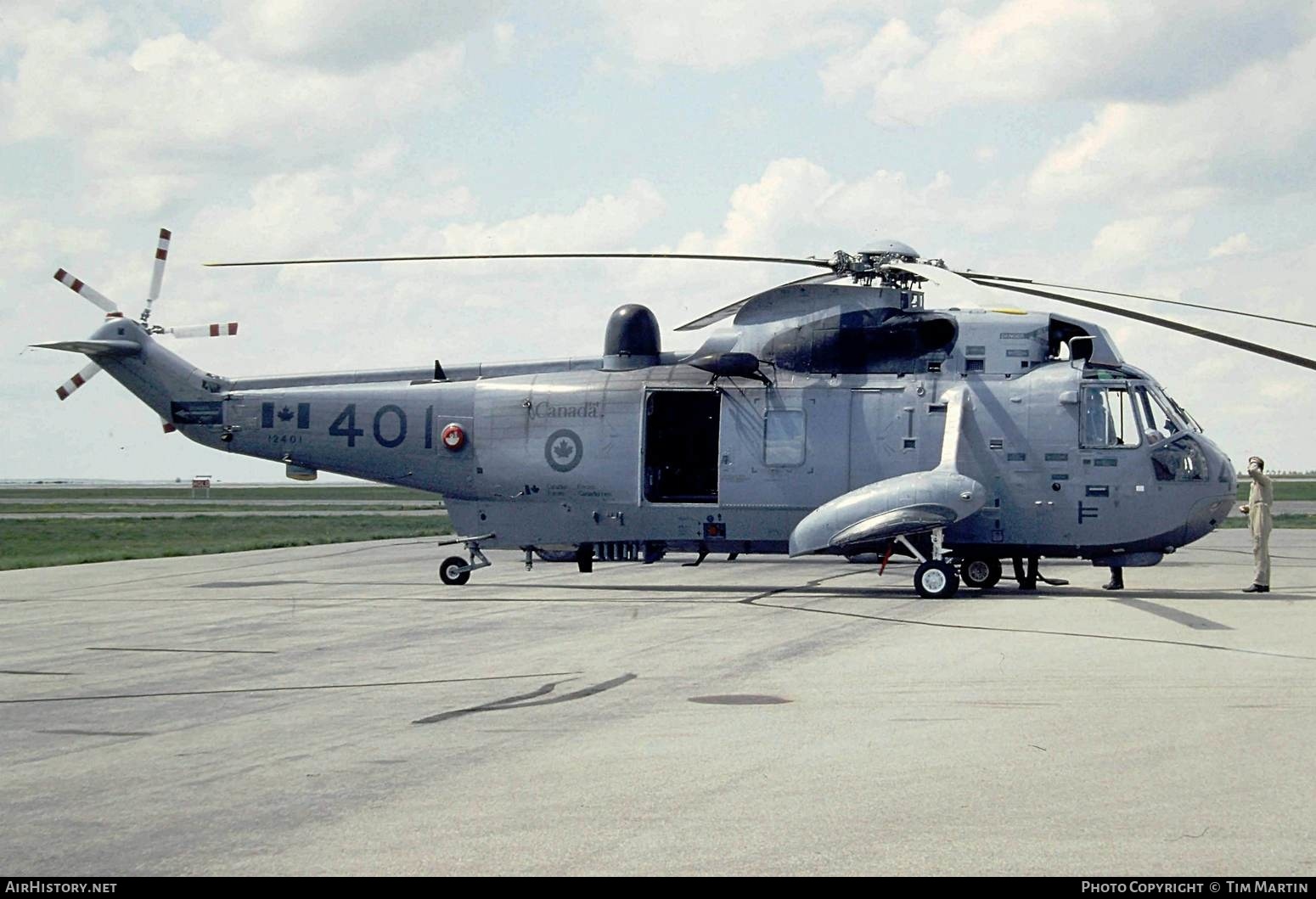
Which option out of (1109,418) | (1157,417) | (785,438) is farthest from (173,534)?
(1157,417)

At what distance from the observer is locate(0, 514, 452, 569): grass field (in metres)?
33.2

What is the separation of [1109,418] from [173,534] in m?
32.0

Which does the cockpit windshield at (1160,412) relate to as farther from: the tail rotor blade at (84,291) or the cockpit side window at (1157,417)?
the tail rotor blade at (84,291)

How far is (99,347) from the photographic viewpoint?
24906 mm

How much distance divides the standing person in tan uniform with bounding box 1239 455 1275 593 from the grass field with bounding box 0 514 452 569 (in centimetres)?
2252

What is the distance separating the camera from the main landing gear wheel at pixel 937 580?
20.2 m

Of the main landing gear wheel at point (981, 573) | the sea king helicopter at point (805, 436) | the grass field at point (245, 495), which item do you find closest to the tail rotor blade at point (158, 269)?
the sea king helicopter at point (805, 436)

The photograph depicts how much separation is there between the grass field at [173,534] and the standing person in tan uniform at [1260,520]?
2252 cm

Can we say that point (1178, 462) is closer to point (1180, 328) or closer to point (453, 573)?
point (1180, 328)

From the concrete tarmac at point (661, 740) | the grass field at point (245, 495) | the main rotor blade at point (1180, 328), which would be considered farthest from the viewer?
the grass field at point (245, 495)

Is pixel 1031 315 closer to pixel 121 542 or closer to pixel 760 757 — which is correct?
pixel 760 757

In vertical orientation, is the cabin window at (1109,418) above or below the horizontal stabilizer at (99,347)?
below

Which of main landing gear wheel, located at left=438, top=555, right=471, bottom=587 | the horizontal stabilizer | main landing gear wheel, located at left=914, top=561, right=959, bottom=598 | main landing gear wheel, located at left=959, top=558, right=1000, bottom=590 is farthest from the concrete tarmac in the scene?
the horizontal stabilizer

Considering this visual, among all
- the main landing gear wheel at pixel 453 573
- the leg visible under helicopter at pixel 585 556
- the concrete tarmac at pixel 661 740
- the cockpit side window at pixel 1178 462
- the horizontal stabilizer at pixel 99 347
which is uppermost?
the horizontal stabilizer at pixel 99 347
